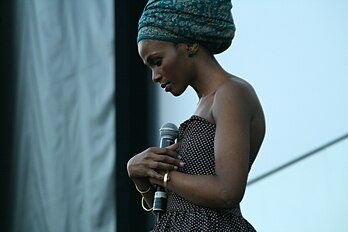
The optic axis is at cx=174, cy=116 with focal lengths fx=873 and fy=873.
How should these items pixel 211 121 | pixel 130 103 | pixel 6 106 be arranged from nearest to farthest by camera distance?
pixel 211 121 → pixel 130 103 → pixel 6 106

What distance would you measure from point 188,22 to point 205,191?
17.8 inches

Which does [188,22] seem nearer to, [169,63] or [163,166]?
[169,63]

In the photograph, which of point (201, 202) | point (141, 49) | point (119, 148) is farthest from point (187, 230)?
point (119, 148)

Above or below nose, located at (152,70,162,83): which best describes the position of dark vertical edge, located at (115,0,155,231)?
below

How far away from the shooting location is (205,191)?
2.13 meters

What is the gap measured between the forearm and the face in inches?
10.1

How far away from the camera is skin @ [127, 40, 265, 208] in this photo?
6.99 ft

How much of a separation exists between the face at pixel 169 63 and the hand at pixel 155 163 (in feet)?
0.55

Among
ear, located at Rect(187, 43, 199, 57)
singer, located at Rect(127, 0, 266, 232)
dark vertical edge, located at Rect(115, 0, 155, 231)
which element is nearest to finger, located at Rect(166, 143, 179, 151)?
singer, located at Rect(127, 0, 266, 232)

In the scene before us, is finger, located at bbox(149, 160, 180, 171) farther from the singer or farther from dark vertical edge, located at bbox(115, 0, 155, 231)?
dark vertical edge, located at bbox(115, 0, 155, 231)

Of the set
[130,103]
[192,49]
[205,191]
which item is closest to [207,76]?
[192,49]

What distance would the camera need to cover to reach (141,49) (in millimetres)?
2311

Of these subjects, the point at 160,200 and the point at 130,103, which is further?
the point at 130,103

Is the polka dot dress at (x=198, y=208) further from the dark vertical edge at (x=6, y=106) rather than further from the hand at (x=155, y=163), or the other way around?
the dark vertical edge at (x=6, y=106)
